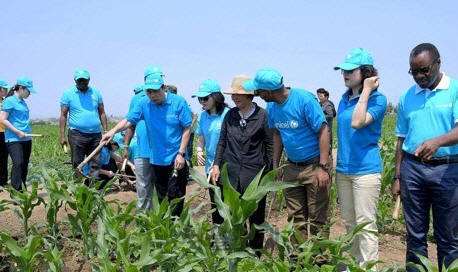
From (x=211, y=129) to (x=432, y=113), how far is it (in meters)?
2.10

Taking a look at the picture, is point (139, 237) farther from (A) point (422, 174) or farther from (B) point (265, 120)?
(A) point (422, 174)

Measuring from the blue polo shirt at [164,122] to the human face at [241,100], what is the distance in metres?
0.83

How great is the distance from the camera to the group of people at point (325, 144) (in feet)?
10.5

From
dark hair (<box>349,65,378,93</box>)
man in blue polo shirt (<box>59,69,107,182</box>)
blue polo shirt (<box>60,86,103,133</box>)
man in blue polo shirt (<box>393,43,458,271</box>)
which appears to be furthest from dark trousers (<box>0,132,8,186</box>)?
man in blue polo shirt (<box>393,43,458,271</box>)

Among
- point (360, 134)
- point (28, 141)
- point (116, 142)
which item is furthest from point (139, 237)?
point (116, 142)

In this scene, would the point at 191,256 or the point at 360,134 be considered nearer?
the point at 191,256

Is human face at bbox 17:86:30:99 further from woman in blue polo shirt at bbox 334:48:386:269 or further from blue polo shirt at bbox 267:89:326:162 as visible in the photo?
woman in blue polo shirt at bbox 334:48:386:269

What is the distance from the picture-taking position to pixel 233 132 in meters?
4.16

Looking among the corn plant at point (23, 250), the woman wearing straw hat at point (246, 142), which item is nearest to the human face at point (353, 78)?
the woman wearing straw hat at point (246, 142)

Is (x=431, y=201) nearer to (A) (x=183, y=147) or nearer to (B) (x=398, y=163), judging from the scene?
(B) (x=398, y=163)

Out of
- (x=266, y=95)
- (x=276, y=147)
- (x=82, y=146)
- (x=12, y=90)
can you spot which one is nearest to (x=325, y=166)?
(x=276, y=147)

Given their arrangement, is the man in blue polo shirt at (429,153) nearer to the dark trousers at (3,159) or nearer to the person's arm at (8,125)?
the person's arm at (8,125)

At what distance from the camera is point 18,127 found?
649cm

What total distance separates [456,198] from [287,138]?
120 centimetres
